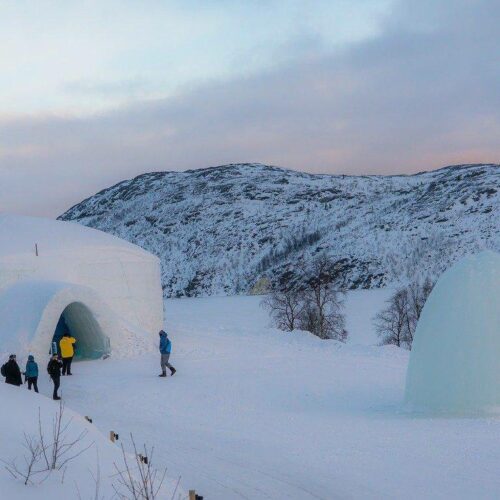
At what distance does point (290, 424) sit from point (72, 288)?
1208 cm

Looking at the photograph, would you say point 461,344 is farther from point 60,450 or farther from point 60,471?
point 60,471

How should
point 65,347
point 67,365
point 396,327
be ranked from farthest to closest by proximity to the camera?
point 396,327 < point 67,365 < point 65,347

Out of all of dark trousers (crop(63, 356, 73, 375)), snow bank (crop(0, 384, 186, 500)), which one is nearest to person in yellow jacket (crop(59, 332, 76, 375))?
dark trousers (crop(63, 356, 73, 375))

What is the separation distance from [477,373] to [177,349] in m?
13.2

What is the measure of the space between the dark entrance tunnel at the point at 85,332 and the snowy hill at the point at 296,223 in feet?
141

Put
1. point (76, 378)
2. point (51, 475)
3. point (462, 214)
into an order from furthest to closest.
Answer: point (462, 214) → point (76, 378) → point (51, 475)

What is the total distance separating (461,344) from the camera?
545 inches

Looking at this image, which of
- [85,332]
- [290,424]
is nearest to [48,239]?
[85,332]

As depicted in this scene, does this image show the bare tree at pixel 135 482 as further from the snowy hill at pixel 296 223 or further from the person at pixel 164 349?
the snowy hill at pixel 296 223

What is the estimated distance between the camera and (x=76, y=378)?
19750 millimetres

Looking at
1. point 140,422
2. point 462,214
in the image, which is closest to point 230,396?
point 140,422

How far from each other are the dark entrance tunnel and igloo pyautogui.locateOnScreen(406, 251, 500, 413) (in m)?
12.4

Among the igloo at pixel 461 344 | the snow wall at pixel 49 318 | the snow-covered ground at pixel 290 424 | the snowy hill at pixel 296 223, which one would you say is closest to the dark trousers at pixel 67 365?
the snow-covered ground at pixel 290 424

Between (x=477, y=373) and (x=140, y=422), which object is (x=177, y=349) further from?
(x=477, y=373)
